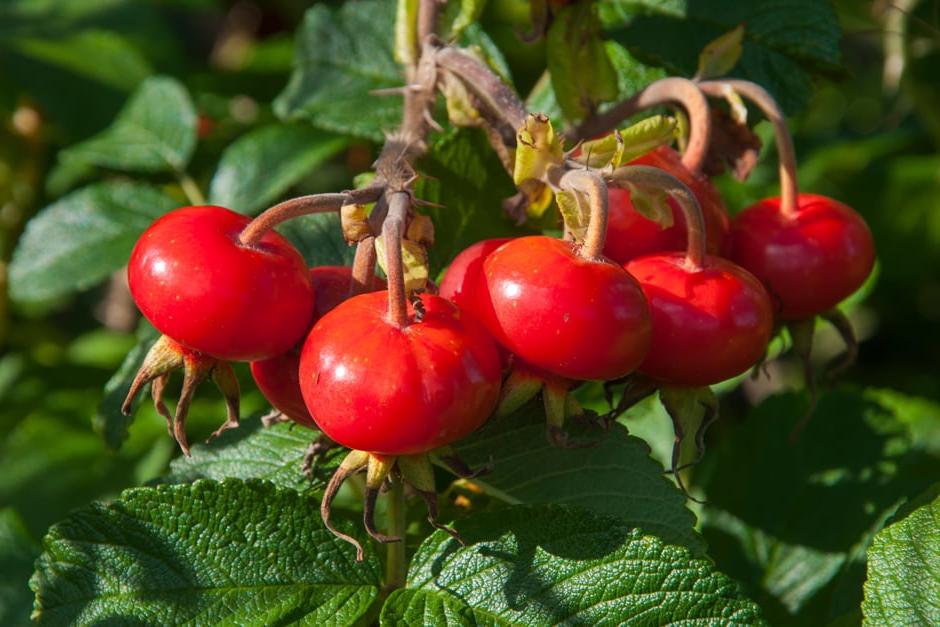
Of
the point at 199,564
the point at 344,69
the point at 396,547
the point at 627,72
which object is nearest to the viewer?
the point at 199,564

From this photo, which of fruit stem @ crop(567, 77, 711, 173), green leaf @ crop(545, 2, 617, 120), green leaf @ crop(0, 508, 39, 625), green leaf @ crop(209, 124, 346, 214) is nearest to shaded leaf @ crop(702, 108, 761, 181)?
fruit stem @ crop(567, 77, 711, 173)

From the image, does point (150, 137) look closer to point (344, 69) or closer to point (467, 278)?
point (344, 69)

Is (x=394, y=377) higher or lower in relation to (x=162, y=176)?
higher

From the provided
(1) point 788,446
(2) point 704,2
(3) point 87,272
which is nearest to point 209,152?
(3) point 87,272

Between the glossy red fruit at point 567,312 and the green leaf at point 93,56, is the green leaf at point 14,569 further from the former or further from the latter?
the green leaf at point 93,56

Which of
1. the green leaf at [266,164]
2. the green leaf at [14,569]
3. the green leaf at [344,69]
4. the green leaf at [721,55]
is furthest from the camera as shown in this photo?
the green leaf at [266,164]

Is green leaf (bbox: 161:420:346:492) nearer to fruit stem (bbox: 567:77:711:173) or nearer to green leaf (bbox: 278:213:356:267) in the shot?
green leaf (bbox: 278:213:356:267)

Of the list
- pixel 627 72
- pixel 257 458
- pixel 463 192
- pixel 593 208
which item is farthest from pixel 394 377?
pixel 627 72

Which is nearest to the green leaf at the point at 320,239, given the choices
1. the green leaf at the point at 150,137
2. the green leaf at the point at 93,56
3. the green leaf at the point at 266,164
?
the green leaf at the point at 266,164
